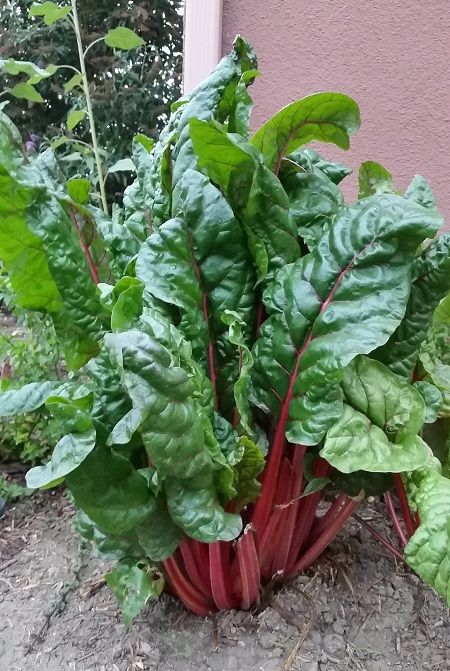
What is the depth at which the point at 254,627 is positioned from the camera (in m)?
0.95

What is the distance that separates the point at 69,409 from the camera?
0.71 meters

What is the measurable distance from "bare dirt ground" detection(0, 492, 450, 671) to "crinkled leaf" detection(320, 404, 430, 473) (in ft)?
1.14

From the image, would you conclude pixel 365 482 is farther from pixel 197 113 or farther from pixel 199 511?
pixel 197 113

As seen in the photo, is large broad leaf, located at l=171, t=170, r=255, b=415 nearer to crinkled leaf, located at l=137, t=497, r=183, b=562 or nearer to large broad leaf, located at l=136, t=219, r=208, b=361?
large broad leaf, located at l=136, t=219, r=208, b=361

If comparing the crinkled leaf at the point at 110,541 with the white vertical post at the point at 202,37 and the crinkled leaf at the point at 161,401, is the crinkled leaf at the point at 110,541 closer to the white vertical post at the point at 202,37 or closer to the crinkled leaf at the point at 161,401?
the crinkled leaf at the point at 161,401

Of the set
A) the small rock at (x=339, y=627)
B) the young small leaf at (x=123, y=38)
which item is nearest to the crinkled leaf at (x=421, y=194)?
the small rock at (x=339, y=627)

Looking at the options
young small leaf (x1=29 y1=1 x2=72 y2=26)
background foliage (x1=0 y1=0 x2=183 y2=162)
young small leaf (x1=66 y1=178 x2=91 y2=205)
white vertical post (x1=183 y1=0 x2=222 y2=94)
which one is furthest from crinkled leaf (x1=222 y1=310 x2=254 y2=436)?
background foliage (x1=0 y1=0 x2=183 y2=162)

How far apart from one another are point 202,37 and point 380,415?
59.2 inches

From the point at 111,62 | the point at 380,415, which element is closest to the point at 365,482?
the point at 380,415

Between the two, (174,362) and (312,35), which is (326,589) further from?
(312,35)

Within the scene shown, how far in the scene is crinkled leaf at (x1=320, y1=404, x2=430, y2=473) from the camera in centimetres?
76

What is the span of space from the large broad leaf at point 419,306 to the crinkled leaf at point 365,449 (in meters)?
0.14

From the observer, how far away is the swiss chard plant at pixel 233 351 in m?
0.74

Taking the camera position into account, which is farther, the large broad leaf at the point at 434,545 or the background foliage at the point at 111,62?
the background foliage at the point at 111,62
